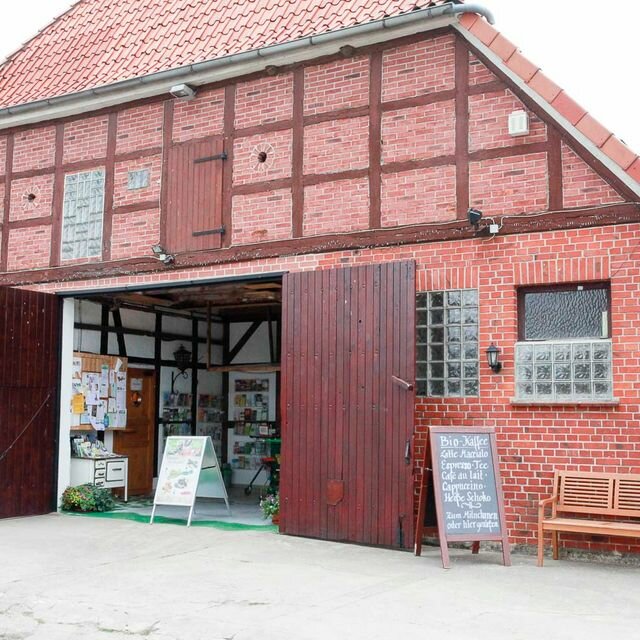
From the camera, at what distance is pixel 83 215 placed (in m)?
11.7

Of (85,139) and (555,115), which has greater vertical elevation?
(85,139)

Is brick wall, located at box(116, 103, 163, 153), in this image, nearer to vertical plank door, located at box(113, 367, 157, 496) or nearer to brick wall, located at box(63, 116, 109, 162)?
brick wall, located at box(63, 116, 109, 162)

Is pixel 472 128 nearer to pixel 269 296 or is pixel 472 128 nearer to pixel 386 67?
pixel 386 67

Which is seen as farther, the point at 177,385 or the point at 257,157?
the point at 177,385

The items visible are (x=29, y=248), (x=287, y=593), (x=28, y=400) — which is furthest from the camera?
(x=29, y=248)

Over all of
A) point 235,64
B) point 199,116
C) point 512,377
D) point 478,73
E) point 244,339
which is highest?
point 235,64

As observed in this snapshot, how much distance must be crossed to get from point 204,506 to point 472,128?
6.57 meters

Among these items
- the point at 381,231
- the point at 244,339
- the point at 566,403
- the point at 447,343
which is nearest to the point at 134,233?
the point at 381,231

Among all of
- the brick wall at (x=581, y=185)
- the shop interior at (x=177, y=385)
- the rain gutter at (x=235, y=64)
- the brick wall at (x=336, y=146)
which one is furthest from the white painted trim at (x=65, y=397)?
the brick wall at (x=581, y=185)

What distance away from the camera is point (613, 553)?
26.4 ft

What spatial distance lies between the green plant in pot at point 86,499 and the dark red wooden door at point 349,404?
10.6 ft

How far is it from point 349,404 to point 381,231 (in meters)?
1.91

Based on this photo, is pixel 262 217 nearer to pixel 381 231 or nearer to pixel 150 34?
pixel 381 231

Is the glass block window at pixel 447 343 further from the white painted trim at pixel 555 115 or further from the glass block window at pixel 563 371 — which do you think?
the white painted trim at pixel 555 115
